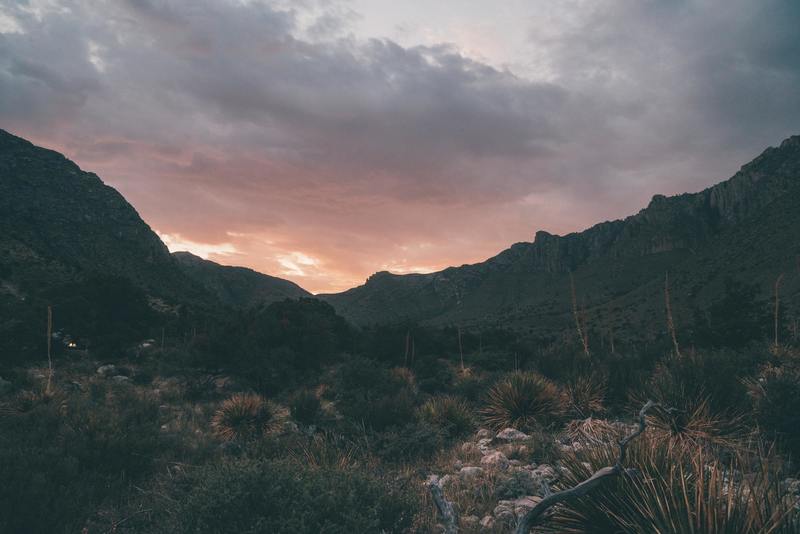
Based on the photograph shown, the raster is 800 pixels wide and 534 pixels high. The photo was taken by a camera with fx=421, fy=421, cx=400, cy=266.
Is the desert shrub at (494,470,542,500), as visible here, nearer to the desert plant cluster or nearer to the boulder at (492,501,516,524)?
the desert plant cluster

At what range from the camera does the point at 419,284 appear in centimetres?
14600

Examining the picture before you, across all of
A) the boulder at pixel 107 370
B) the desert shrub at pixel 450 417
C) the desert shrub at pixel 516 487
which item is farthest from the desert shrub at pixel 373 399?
the boulder at pixel 107 370

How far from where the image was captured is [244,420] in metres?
11.0

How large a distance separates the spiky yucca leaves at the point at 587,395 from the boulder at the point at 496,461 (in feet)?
10.5

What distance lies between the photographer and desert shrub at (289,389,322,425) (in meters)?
11.4

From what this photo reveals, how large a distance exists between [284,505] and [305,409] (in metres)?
8.08

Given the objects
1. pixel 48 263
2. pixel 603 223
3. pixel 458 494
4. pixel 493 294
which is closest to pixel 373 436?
pixel 458 494

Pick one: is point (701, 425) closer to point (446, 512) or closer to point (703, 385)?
point (703, 385)

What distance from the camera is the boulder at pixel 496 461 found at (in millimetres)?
7037

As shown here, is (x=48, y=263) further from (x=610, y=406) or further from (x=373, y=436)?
(x=610, y=406)

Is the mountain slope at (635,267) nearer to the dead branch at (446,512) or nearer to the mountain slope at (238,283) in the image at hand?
the mountain slope at (238,283)

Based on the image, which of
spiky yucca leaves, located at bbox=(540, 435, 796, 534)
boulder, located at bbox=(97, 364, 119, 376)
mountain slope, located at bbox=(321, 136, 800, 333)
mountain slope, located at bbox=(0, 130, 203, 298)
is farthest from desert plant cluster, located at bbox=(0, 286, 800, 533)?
mountain slope, located at bbox=(0, 130, 203, 298)

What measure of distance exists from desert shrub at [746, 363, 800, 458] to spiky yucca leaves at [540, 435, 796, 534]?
2.97 meters

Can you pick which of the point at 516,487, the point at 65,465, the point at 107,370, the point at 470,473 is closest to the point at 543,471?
the point at 516,487
